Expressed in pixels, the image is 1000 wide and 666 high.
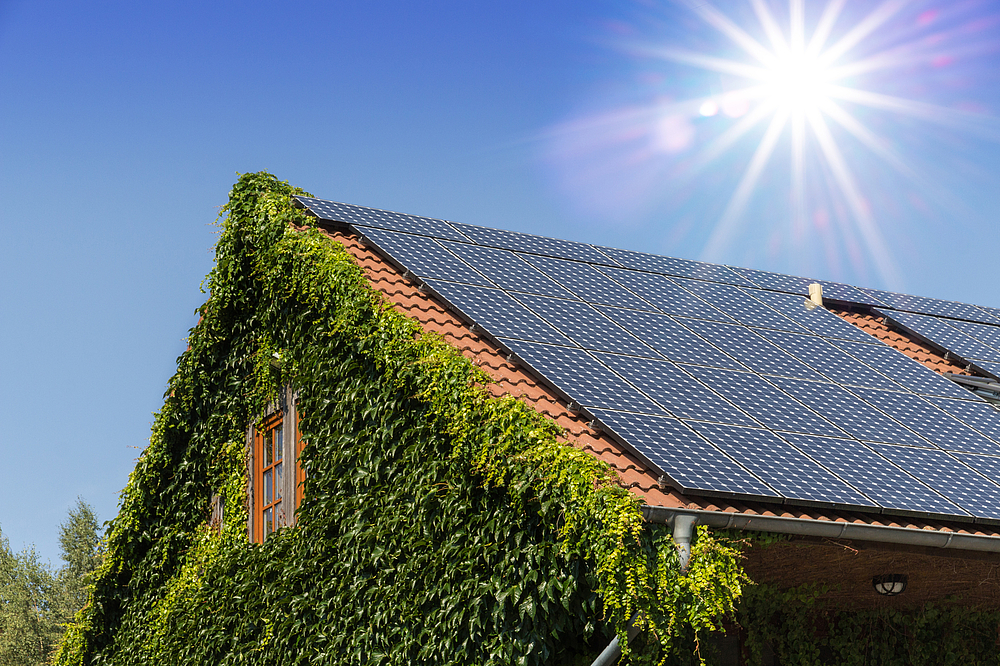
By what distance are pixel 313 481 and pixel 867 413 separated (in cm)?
602

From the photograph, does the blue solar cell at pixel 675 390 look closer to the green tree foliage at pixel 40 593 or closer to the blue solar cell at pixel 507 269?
the blue solar cell at pixel 507 269

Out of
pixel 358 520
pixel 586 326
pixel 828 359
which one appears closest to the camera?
pixel 358 520

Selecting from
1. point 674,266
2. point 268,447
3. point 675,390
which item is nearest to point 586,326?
point 675,390

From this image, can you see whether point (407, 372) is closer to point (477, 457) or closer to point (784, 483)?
point (477, 457)

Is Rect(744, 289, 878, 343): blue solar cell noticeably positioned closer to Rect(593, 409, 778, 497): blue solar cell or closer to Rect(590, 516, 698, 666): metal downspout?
Rect(593, 409, 778, 497): blue solar cell

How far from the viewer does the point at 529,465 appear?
28.3ft

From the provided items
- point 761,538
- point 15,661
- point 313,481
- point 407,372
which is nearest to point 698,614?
point 761,538

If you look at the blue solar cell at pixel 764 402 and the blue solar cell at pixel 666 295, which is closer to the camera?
the blue solar cell at pixel 764 402

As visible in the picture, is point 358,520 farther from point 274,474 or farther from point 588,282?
point 588,282

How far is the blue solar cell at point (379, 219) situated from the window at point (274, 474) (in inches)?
103

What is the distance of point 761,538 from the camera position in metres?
8.55

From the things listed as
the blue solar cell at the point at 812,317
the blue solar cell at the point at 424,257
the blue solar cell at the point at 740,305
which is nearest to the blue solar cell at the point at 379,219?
the blue solar cell at the point at 424,257

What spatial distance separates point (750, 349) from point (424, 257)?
159 inches

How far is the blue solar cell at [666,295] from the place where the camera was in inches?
519
